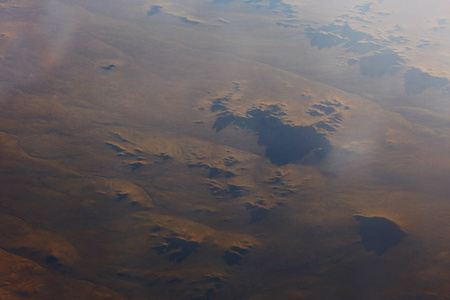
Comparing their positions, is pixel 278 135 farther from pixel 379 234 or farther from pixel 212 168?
pixel 379 234

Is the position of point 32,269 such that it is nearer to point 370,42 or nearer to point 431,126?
point 431,126

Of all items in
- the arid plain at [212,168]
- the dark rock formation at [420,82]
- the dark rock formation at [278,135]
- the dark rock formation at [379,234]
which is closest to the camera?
the arid plain at [212,168]

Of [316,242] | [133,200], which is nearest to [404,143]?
[316,242]

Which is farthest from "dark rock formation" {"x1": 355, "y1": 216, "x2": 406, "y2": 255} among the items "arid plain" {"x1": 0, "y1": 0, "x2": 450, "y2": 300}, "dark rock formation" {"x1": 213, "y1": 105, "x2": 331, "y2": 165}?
"dark rock formation" {"x1": 213, "y1": 105, "x2": 331, "y2": 165}

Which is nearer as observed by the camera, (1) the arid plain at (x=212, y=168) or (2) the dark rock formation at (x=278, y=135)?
(1) the arid plain at (x=212, y=168)

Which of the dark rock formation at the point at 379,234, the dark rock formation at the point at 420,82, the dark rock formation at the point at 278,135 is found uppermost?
the dark rock formation at the point at 420,82

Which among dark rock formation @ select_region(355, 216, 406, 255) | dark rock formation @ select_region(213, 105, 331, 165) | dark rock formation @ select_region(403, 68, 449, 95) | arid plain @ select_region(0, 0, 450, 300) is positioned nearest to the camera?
arid plain @ select_region(0, 0, 450, 300)

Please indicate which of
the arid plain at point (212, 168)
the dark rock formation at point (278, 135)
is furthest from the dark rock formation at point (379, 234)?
the dark rock formation at point (278, 135)

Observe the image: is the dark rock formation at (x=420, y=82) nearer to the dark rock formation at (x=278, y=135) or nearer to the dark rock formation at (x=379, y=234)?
the dark rock formation at (x=278, y=135)

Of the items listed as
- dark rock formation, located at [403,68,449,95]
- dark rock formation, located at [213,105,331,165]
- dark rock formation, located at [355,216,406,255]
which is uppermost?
dark rock formation, located at [403,68,449,95]

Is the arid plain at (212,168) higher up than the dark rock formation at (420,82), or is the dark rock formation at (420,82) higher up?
the dark rock formation at (420,82)

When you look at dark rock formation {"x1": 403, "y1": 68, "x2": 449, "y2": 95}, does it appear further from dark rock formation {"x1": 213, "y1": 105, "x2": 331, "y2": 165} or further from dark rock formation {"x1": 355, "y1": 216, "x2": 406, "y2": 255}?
dark rock formation {"x1": 355, "y1": 216, "x2": 406, "y2": 255}
